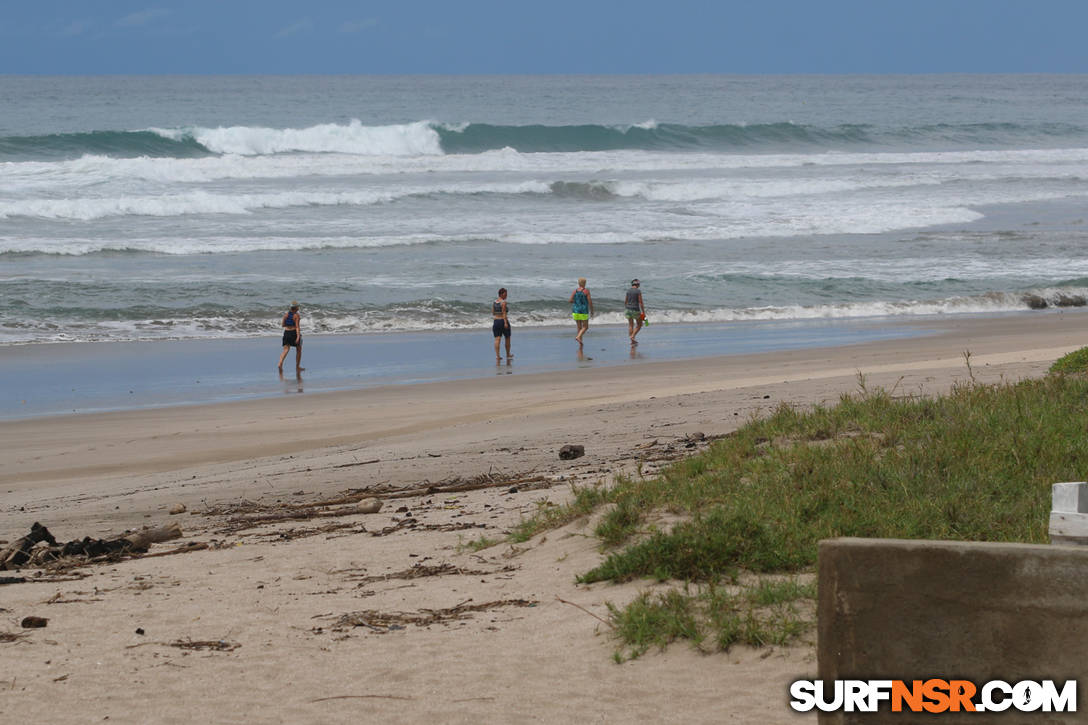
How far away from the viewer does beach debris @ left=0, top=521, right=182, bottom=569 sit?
22.3ft

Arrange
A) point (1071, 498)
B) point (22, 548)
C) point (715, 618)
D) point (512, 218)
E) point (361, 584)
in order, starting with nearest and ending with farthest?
point (1071, 498) < point (715, 618) < point (361, 584) < point (22, 548) < point (512, 218)

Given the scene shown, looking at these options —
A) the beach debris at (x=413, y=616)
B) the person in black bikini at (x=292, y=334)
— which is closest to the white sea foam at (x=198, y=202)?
the person in black bikini at (x=292, y=334)

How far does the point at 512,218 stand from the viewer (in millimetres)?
36062

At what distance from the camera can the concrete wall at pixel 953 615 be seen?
134 inches

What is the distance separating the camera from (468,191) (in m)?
41.7

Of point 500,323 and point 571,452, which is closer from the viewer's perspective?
point 571,452

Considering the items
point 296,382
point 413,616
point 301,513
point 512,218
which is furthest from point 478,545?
point 512,218

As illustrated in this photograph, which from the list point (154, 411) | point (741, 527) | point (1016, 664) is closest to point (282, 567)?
point (741, 527)

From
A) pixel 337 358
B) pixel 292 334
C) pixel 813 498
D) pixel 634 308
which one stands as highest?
pixel 634 308

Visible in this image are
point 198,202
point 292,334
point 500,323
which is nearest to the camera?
point 292,334

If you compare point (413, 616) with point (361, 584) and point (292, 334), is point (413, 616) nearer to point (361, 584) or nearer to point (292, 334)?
point (361, 584)

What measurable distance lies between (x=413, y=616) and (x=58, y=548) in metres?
2.83

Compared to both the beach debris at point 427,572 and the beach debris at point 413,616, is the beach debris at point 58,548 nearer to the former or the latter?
the beach debris at point 427,572

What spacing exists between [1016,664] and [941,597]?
291mm
